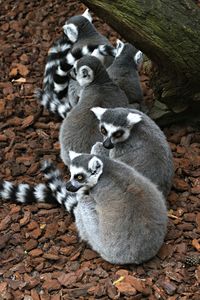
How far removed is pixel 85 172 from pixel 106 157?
9.9 inches

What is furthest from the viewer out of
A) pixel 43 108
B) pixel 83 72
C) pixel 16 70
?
pixel 16 70

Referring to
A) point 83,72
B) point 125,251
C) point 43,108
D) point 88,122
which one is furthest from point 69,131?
point 125,251

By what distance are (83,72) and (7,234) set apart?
67.8 inches

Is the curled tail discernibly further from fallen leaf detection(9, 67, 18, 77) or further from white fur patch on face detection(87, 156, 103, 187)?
fallen leaf detection(9, 67, 18, 77)

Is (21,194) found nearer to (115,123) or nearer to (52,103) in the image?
(115,123)

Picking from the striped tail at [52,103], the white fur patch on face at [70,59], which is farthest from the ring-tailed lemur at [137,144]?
the white fur patch on face at [70,59]

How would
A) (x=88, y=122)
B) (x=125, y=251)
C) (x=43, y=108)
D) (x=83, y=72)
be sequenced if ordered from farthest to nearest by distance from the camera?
(x=43, y=108), (x=83, y=72), (x=88, y=122), (x=125, y=251)

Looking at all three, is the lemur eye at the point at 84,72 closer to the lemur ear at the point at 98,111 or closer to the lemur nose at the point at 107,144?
the lemur ear at the point at 98,111

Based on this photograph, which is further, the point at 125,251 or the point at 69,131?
the point at 69,131

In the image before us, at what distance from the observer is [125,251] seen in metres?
4.51

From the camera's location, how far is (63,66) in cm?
639

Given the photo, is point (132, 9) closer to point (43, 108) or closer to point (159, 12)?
A: point (159, 12)

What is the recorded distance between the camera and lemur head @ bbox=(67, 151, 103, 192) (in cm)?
457

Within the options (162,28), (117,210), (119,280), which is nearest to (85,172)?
(117,210)
